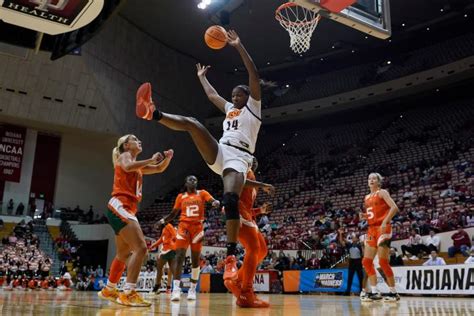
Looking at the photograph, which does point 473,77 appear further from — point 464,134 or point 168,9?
point 168,9

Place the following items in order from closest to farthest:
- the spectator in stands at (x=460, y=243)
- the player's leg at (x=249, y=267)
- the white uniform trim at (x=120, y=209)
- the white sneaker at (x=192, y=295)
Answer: the player's leg at (x=249, y=267)
the white uniform trim at (x=120, y=209)
the white sneaker at (x=192, y=295)
the spectator in stands at (x=460, y=243)

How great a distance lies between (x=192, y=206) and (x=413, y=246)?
24.3 feet

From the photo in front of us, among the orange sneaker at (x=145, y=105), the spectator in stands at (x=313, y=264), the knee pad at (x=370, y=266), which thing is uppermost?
the orange sneaker at (x=145, y=105)

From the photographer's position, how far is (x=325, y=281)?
1363cm

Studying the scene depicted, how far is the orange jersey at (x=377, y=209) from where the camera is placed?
24.6ft

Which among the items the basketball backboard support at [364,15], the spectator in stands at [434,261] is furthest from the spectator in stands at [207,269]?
the basketball backboard support at [364,15]

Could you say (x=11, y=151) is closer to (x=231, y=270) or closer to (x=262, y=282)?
(x=262, y=282)


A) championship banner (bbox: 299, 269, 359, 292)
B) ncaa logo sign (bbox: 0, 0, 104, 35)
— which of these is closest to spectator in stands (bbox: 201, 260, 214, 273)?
championship banner (bbox: 299, 269, 359, 292)

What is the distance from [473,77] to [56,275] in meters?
22.4

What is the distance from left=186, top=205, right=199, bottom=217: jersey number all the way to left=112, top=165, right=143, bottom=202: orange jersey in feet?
9.37

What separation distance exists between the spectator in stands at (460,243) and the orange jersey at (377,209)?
228 inches

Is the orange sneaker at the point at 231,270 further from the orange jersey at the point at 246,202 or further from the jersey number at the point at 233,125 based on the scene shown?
the jersey number at the point at 233,125

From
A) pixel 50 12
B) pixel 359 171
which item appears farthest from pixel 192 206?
pixel 359 171

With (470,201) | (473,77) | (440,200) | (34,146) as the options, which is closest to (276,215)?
(440,200)
